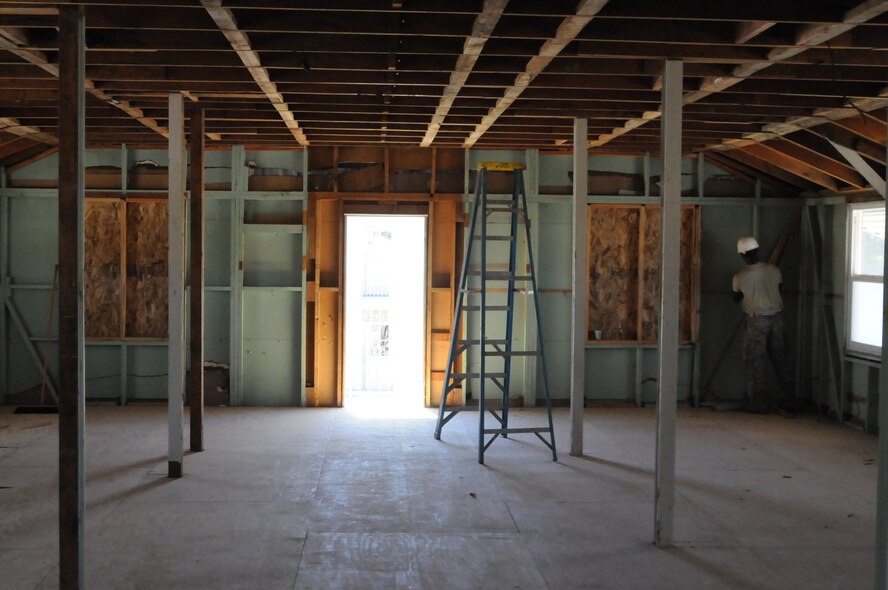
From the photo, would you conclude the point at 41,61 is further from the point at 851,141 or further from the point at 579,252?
the point at 851,141

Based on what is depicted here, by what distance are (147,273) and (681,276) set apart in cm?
610

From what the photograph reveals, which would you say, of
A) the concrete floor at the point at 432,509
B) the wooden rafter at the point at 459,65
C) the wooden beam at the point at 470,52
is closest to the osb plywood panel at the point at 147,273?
the concrete floor at the point at 432,509

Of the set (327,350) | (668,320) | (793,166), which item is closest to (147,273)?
(327,350)

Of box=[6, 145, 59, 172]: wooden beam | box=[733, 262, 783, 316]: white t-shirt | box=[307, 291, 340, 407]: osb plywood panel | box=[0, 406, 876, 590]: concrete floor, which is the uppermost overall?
box=[6, 145, 59, 172]: wooden beam

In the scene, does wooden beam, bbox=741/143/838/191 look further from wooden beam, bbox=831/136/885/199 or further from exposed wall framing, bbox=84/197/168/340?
exposed wall framing, bbox=84/197/168/340

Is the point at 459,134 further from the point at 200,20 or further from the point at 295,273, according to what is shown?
the point at 200,20

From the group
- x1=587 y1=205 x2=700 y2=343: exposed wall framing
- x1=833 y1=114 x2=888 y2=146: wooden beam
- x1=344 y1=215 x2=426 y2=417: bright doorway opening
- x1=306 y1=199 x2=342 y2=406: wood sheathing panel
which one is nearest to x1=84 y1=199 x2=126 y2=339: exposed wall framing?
x1=306 y1=199 x2=342 y2=406: wood sheathing panel

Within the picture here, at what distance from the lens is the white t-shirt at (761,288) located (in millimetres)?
9203

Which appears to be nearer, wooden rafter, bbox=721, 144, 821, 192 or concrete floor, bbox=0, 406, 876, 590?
concrete floor, bbox=0, 406, 876, 590

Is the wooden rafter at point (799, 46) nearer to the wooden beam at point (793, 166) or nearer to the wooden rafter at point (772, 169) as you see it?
the wooden beam at point (793, 166)

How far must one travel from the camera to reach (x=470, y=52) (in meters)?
4.94

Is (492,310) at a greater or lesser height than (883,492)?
greater

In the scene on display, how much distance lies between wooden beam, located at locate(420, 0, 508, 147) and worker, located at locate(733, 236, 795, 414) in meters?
4.06

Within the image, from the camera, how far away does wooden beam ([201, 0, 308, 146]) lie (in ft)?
14.2
